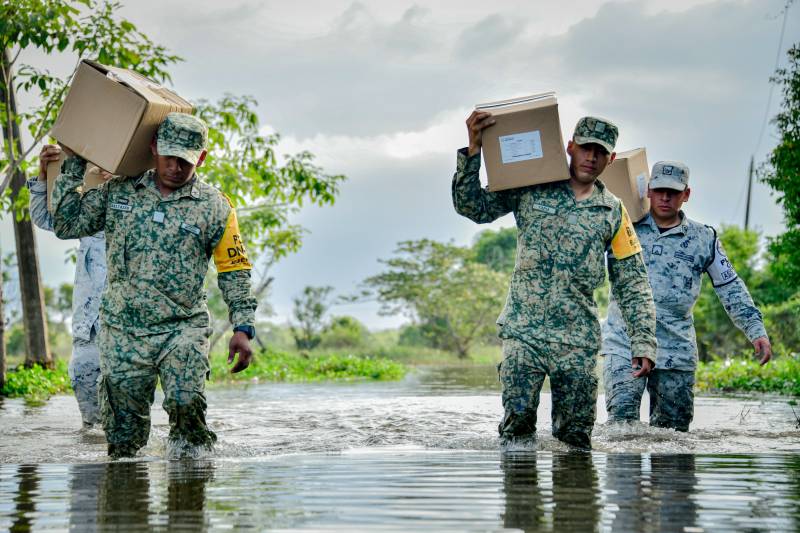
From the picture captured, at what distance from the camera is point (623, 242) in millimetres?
6555

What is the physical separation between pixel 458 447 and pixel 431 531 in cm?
326

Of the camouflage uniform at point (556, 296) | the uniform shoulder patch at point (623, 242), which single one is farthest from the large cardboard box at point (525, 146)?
the uniform shoulder patch at point (623, 242)

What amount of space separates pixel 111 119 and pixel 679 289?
3.89 metres

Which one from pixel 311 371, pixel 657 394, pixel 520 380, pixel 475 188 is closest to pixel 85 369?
pixel 475 188

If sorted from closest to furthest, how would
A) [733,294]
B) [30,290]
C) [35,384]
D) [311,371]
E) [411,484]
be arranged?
[411,484]
[733,294]
[35,384]
[30,290]
[311,371]

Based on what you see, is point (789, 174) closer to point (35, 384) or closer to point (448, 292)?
point (35, 384)

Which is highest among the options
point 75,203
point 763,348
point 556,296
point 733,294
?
point 75,203

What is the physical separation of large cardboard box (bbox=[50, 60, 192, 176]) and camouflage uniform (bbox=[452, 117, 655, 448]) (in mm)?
1694

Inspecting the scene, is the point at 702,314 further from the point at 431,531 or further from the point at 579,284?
the point at 431,531

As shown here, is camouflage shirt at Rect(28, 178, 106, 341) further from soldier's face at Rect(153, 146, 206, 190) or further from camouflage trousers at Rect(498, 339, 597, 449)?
camouflage trousers at Rect(498, 339, 597, 449)

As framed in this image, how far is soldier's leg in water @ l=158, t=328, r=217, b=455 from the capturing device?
6.04 meters

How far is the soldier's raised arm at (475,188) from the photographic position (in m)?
6.38

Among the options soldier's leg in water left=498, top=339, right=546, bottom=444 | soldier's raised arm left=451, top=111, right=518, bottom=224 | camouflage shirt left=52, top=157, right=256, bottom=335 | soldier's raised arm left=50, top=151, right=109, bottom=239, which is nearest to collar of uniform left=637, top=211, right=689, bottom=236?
soldier's raised arm left=451, top=111, right=518, bottom=224

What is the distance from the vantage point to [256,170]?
18328 millimetres
